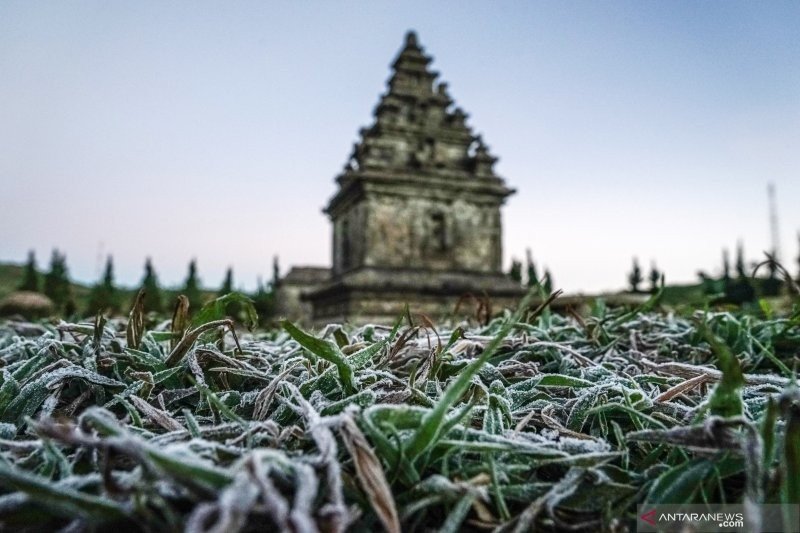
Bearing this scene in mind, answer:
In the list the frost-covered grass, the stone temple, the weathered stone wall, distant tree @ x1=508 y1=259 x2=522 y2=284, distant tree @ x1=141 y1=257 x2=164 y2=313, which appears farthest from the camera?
distant tree @ x1=141 y1=257 x2=164 y2=313

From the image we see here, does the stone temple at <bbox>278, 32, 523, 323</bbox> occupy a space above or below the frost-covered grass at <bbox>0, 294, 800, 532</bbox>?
above

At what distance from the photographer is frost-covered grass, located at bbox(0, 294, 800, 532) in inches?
17.9

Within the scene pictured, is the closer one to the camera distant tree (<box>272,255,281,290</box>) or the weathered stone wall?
the weathered stone wall

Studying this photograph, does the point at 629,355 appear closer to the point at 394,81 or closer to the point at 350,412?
the point at 350,412

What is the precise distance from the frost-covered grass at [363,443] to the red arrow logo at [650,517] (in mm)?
14

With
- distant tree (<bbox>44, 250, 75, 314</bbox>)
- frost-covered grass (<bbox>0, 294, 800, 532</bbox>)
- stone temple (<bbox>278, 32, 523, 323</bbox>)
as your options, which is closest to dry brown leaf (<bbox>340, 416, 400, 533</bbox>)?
frost-covered grass (<bbox>0, 294, 800, 532</bbox>)

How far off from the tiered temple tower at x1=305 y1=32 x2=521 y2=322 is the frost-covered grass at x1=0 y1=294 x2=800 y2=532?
9.52 meters

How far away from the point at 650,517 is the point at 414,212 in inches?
439

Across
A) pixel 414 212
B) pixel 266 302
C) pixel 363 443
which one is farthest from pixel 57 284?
pixel 363 443

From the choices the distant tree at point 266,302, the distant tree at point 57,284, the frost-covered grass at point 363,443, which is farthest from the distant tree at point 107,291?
the frost-covered grass at point 363,443

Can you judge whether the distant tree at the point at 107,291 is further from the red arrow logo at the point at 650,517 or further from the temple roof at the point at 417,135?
the red arrow logo at the point at 650,517

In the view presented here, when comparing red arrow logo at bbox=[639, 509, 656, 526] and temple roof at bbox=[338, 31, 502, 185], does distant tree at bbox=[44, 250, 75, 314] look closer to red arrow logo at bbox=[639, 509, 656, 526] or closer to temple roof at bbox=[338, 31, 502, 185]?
temple roof at bbox=[338, 31, 502, 185]

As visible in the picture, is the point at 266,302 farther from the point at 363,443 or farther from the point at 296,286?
the point at 363,443

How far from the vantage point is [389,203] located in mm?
11469
